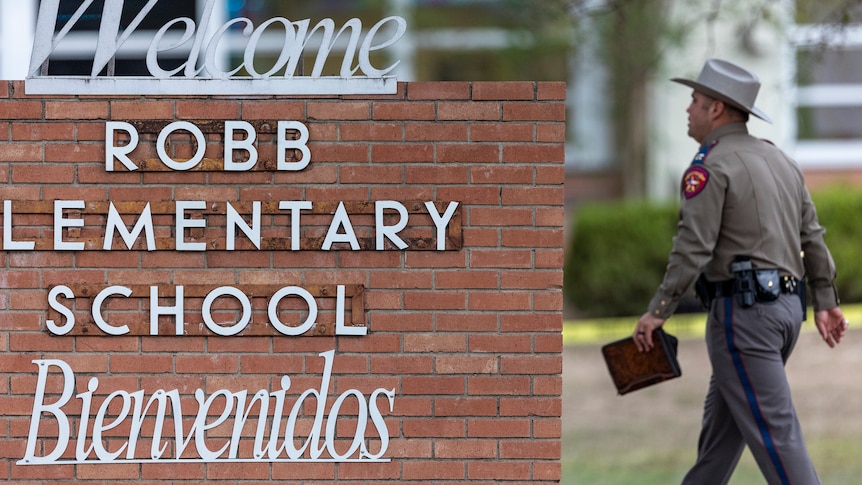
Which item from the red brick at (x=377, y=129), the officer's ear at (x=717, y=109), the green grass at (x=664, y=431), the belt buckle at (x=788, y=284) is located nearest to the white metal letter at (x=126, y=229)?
the red brick at (x=377, y=129)

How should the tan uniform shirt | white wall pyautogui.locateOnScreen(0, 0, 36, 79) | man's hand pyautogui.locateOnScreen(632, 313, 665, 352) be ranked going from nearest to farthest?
the tan uniform shirt → man's hand pyautogui.locateOnScreen(632, 313, 665, 352) → white wall pyautogui.locateOnScreen(0, 0, 36, 79)

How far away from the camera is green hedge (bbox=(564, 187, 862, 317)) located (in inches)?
458

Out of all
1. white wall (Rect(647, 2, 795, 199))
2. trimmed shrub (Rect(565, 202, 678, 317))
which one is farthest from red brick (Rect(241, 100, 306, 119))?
white wall (Rect(647, 2, 795, 199))

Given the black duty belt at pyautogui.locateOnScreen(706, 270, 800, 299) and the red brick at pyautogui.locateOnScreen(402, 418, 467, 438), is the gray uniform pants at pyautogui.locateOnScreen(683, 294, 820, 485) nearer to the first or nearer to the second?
the black duty belt at pyautogui.locateOnScreen(706, 270, 800, 299)

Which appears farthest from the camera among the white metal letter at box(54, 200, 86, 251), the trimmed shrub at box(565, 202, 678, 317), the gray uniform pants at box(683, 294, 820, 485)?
the trimmed shrub at box(565, 202, 678, 317)

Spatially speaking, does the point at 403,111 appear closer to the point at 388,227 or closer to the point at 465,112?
the point at 465,112

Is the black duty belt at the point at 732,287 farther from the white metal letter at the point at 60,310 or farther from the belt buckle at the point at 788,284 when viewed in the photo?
the white metal letter at the point at 60,310

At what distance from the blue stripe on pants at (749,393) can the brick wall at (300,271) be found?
690 millimetres

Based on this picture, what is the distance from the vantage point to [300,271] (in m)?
4.18

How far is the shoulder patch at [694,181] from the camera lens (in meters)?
4.43

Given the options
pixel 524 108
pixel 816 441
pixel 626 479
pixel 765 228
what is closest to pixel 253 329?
pixel 524 108

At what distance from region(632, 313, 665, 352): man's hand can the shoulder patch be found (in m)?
0.49

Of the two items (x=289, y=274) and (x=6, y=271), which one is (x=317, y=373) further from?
(x=6, y=271)

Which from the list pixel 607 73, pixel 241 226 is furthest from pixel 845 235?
pixel 241 226
